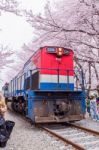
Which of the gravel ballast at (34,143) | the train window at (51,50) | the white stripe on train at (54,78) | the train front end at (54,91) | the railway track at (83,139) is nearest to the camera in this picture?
the railway track at (83,139)

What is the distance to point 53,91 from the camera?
42.6ft

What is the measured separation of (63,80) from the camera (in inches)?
559

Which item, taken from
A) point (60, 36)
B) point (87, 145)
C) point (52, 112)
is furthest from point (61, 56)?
point (87, 145)

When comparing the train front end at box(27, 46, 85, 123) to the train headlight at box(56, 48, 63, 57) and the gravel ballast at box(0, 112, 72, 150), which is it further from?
the gravel ballast at box(0, 112, 72, 150)

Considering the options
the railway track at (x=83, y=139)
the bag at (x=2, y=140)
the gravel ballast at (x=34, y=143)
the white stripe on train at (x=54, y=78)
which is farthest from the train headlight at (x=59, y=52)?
the bag at (x=2, y=140)

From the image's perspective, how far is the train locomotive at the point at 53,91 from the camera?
12.9 m

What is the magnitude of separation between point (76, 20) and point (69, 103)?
4.09 m

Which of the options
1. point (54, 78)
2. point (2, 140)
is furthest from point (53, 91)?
point (2, 140)

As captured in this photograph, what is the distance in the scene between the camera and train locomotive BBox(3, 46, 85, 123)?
42.3 feet

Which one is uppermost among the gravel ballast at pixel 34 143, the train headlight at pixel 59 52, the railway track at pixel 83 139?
the train headlight at pixel 59 52

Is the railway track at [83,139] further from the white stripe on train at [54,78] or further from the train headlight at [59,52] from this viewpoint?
the train headlight at [59,52]

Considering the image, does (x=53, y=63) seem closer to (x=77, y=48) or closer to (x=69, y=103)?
(x=69, y=103)

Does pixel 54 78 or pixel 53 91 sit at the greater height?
pixel 54 78

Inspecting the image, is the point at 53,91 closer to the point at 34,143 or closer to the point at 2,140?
the point at 34,143
